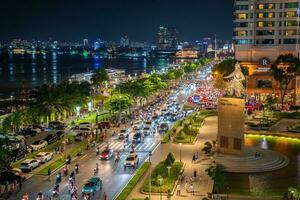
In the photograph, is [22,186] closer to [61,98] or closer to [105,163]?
[105,163]

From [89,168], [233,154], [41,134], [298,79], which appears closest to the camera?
[89,168]

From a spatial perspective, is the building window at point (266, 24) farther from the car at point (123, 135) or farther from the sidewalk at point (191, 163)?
the car at point (123, 135)

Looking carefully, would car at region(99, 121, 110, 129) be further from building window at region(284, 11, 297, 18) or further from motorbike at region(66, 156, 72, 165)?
building window at region(284, 11, 297, 18)

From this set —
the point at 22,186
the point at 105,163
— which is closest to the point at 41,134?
the point at 105,163

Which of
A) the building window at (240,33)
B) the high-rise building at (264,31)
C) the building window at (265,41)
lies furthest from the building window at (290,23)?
the building window at (240,33)

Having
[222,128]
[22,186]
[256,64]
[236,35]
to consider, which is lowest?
[22,186]

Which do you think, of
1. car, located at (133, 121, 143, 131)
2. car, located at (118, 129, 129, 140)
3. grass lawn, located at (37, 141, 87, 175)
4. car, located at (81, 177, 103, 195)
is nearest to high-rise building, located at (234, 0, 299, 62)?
car, located at (133, 121, 143, 131)
